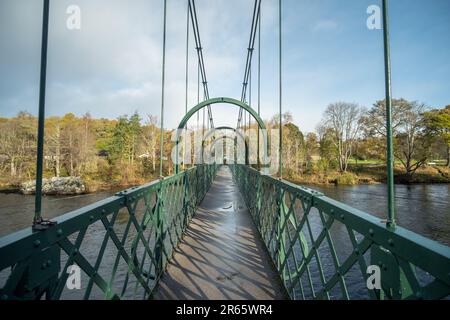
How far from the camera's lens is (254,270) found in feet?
8.75

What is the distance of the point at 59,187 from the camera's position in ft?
61.4

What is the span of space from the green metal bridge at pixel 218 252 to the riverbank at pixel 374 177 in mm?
18571

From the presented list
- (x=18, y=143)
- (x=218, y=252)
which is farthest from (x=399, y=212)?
(x=18, y=143)

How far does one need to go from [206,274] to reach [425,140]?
84.4ft

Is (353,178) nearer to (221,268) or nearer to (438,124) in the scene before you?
(438,124)

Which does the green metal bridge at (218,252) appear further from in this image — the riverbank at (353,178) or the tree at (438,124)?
the tree at (438,124)

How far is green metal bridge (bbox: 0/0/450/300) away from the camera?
87 centimetres

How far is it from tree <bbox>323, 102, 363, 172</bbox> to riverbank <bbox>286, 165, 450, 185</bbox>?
2.81m

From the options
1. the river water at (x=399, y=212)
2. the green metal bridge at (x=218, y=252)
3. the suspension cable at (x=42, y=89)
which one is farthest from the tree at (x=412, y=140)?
the suspension cable at (x=42, y=89)

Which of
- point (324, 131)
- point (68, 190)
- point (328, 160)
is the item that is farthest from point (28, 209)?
point (324, 131)

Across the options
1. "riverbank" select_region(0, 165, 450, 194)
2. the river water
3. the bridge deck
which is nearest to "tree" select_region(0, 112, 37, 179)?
"riverbank" select_region(0, 165, 450, 194)

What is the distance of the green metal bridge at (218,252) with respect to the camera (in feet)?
2.86

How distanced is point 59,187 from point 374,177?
26.9 metres
